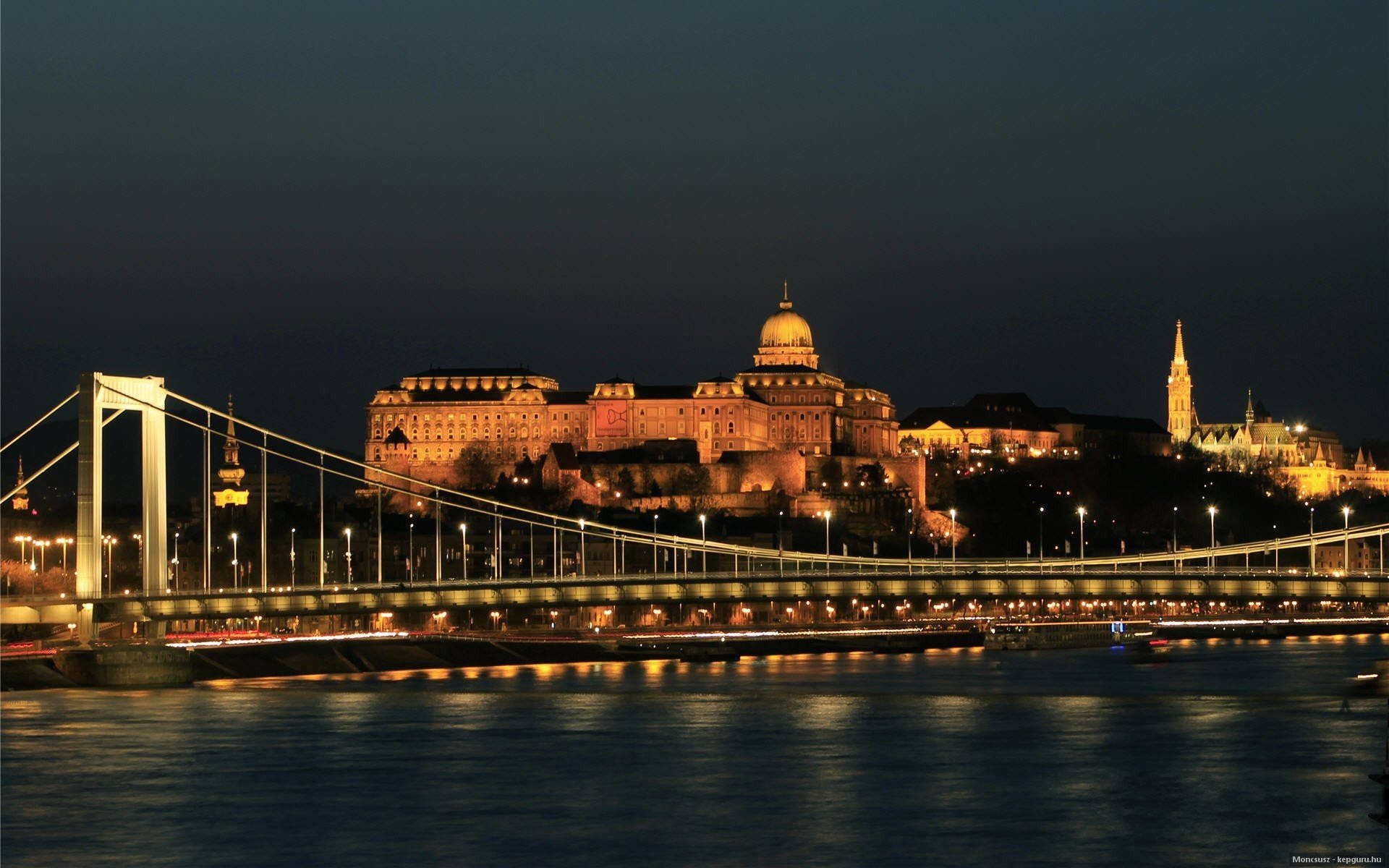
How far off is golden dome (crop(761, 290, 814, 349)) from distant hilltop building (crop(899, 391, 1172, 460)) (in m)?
10.3

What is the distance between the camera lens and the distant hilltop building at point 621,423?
152500 mm

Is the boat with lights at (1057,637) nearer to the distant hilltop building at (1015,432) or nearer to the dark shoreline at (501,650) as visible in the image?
the dark shoreline at (501,650)

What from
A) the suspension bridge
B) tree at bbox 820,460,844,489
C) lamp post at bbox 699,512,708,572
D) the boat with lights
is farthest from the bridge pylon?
tree at bbox 820,460,844,489

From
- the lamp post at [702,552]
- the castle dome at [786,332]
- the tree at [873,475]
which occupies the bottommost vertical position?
the lamp post at [702,552]

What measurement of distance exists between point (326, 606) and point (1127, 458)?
385 ft

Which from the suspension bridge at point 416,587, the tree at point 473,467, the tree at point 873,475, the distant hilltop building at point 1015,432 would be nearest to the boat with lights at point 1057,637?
the suspension bridge at point 416,587

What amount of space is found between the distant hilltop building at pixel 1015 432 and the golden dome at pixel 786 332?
1030 cm

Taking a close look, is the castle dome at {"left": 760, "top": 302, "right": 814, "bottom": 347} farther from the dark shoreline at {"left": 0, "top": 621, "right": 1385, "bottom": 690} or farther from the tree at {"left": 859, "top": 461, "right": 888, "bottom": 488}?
the dark shoreline at {"left": 0, "top": 621, "right": 1385, "bottom": 690}

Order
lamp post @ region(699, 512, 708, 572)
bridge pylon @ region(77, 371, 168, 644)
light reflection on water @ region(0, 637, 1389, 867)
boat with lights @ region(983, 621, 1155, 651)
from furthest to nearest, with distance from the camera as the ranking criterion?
1. boat with lights @ region(983, 621, 1155, 651)
2. lamp post @ region(699, 512, 708, 572)
3. bridge pylon @ region(77, 371, 168, 644)
4. light reflection on water @ region(0, 637, 1389, 867)

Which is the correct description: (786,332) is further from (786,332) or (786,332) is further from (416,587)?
(416,587)

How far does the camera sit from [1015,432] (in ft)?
595

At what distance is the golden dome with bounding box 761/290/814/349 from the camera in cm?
17450

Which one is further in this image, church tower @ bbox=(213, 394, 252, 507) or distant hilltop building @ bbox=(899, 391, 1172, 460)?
distant hilltop building @ bbox=(899, 391, 1172, 460)

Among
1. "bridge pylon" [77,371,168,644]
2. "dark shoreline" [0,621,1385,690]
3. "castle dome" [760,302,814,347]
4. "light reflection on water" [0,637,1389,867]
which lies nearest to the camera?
"light reflection on water" [0,637,1389,867]
